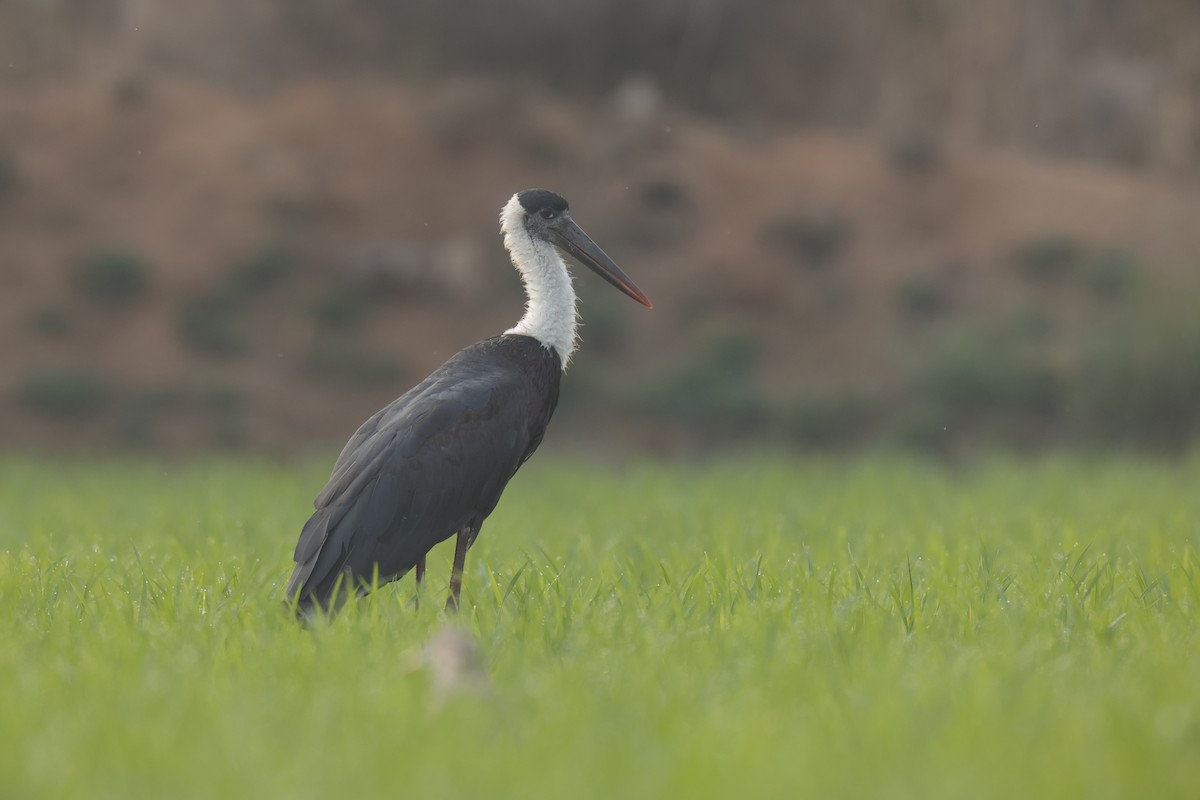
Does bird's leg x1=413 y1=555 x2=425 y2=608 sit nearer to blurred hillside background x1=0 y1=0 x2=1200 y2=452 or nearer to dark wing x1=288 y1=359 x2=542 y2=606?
dark wing x1=288 y1=359 x2=542 y2=606

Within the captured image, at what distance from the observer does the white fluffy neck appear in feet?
19.5

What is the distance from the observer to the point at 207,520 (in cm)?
810

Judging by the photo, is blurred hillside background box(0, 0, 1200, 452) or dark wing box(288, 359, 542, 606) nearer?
dark wing box(288, 359, 542, 606)

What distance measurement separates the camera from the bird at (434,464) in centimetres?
492

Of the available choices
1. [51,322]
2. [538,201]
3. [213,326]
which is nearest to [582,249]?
[538,201]

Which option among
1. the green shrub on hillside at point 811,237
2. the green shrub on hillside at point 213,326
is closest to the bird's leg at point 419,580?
the green shrub on hillside at point 213,326

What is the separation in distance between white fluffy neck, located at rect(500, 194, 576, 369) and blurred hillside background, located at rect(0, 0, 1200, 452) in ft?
40.3

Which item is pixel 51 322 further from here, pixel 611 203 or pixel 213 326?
pixel 611 203

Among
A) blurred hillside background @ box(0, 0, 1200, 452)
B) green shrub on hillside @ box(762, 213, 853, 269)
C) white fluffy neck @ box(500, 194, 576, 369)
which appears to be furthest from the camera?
green shrub on hillside @ box(762, 213, 853, 269)

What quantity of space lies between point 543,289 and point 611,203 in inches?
771

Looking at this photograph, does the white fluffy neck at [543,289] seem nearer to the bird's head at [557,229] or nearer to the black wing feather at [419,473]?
the bird's head at [557,229]

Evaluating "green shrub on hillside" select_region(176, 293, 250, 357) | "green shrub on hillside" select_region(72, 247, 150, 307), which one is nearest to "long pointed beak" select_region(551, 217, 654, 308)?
"green shrub on hillside" select_region(176, 293, 250, 357)

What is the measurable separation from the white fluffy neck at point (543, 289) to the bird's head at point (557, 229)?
30 millimetres

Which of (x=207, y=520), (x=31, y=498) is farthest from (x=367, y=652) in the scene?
(x=31, y=498)
